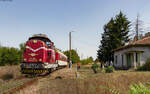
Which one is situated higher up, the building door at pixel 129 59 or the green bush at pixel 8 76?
the building door at pixel 129 59

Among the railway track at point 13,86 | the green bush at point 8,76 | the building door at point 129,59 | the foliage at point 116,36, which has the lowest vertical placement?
the green bush at point 8,76

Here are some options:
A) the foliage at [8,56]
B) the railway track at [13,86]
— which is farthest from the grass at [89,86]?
the foliage at [8,56]

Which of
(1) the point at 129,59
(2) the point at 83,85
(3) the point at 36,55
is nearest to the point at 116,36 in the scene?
(1) the point at 129,59

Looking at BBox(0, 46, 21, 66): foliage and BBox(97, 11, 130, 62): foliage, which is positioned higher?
BBox(97, 11, 130, 62): foliage

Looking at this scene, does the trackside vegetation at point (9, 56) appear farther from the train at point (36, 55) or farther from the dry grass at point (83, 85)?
the dry grass at point (83, 85)

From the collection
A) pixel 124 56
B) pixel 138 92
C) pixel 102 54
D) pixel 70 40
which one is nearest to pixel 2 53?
pixel 70 40

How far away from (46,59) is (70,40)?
1275cm

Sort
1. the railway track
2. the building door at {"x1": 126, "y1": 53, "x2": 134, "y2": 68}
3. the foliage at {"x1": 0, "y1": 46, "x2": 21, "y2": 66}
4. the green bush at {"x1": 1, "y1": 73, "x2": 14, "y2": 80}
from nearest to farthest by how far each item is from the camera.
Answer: the railway track, the green bush at {"x1": 1, "y1": 73, "x2": 14, "y2": 80}, the building door at {"x1": 126, "y1": 53, "x2": 134, "y2": 68}, the foliage at {"x1": 0, "y1": 46, "x2": 21, "y2": 66}

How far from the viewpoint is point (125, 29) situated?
124 ft

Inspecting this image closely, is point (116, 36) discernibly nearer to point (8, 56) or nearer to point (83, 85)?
point (8, 56)

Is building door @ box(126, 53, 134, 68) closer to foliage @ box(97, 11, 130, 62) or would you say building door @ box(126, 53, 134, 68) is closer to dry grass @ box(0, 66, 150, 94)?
foliage @ box(97, 11, 130, 62)

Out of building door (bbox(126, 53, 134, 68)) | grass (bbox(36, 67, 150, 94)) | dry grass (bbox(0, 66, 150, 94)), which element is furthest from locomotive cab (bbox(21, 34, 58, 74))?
building door (bbox(126, 53, 134, 68))

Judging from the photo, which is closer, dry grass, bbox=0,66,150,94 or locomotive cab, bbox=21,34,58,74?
dry grass, bbox=0,66,150,94

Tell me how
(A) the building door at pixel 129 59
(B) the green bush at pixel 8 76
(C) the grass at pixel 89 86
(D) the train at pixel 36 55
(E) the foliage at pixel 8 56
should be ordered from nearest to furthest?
1. (C) the grass at pixel 89 86
2. (D) the train at pixel 36 55
3. (B) the green bush at pixel 8 76
4. (A) the building door at pixel 129 59
5. (E) the foliage at pixel 8 56
